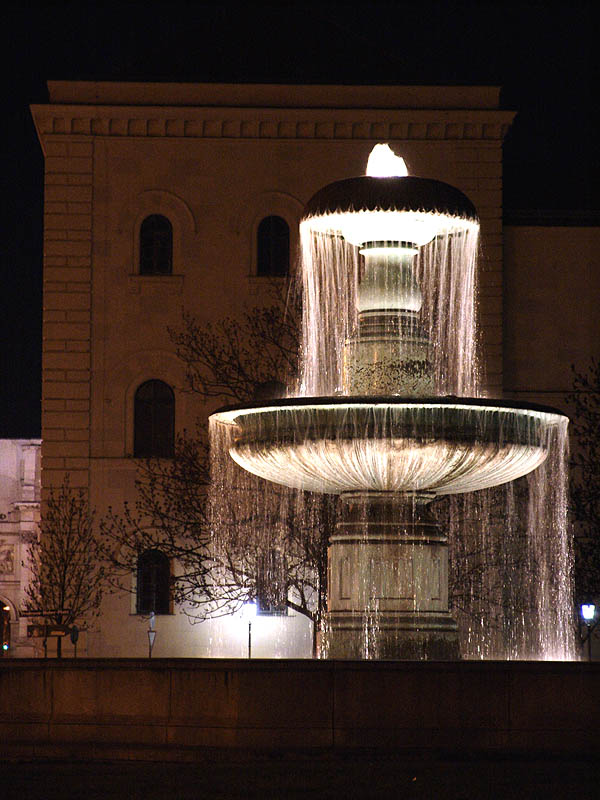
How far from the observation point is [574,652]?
3084 cm

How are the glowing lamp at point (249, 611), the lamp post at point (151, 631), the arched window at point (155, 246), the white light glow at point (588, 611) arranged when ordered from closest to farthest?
1. the white light glow at point (588, 611)
2. the lamp post at point (151, 631)
3. the glowing lamp at point (249, 611)
4. the arched window at point (155, 246)

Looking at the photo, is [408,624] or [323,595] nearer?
[408,624]

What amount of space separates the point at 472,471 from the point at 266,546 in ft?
47.4

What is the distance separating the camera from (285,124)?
35.3m

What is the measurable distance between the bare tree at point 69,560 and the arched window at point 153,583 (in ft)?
2.69

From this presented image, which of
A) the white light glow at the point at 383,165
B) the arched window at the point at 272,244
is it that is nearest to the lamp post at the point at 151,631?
the arched window at the point at 272,244

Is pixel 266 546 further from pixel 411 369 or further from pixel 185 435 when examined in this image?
pixel 411 369

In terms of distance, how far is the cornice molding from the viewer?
3516cm

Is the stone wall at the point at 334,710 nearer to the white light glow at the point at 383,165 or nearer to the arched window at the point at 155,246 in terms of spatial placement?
the white light glow at the point at 383,165

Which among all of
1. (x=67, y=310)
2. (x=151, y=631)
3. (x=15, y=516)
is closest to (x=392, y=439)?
(x=151, y=631)

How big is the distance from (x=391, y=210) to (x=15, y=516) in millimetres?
40407

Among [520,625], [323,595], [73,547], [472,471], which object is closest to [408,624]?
[472,471]

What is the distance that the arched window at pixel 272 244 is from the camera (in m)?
35.4

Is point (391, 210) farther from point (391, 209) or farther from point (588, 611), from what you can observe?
point (588, 611)
